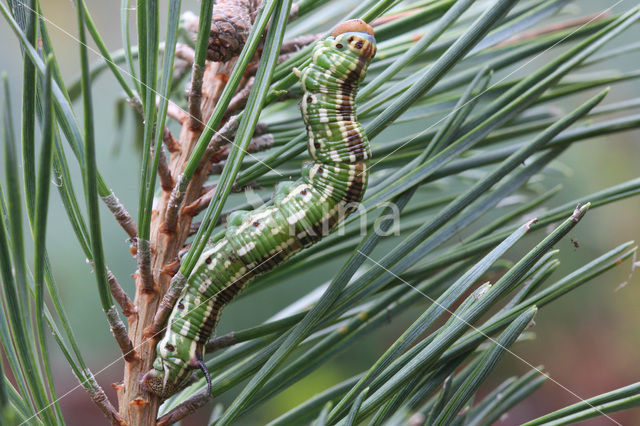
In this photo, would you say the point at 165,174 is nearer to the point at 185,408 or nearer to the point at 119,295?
the point at 119,295

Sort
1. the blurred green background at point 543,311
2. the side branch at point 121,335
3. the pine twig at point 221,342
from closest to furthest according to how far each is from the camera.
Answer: the side branch at point 121,335 < the pine twig at point 221,342 < the blurred green background at point 543,311

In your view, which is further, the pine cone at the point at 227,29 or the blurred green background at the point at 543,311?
the blurred green background at the point at 543,311

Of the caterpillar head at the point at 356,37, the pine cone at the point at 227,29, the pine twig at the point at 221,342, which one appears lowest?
the pine twig at the point at 221,342

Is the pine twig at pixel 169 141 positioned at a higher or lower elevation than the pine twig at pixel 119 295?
higher

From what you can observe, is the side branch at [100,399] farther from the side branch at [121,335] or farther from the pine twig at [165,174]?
the pine twig at [165,174]

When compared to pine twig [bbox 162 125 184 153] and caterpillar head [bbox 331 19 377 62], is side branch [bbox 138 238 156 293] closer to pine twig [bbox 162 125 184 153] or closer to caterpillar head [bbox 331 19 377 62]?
pine twig [bbox 162 125 184 153]

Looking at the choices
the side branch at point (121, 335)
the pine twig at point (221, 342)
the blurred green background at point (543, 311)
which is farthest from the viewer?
the blurred green background at point (543, 311)

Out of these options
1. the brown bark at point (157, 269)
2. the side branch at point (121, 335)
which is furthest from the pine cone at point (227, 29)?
the side branch at point (121, 335)
